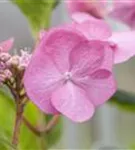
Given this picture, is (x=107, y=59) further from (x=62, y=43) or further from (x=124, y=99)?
(x=124, y=99)

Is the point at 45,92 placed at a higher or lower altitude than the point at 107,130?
higher

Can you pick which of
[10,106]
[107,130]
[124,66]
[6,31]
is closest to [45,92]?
[10,106]

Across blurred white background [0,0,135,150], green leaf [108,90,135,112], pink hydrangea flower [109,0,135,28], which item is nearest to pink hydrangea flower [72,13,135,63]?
pink hydrangea flower [109,0,135,28]

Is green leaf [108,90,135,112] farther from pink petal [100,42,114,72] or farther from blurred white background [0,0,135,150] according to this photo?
blurred white background [0,0,135,150]

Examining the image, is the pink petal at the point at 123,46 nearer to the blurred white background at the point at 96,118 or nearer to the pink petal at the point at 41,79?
the pink petal at the point at 41,79

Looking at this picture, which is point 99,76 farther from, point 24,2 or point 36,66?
point 24,2

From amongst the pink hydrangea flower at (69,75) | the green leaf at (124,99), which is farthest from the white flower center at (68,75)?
the green leaf at (124,99)
